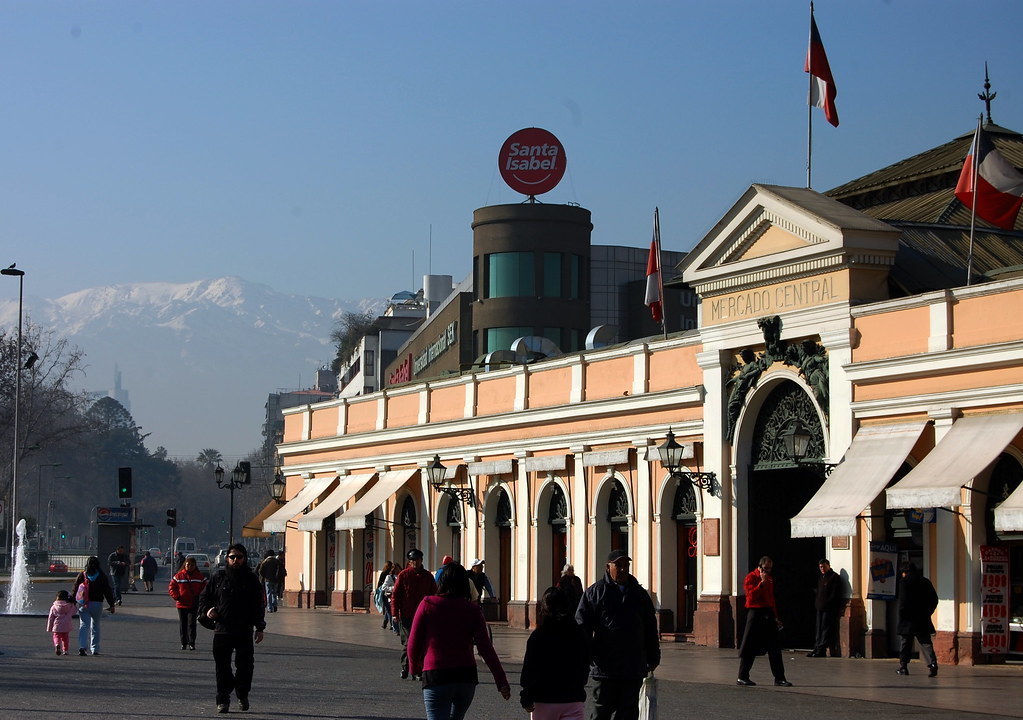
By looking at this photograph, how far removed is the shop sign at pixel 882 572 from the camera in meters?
25.8

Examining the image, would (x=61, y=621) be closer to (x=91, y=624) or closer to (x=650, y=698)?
(x=91, y=624)

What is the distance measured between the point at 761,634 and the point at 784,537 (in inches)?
322

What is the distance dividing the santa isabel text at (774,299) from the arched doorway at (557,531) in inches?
293

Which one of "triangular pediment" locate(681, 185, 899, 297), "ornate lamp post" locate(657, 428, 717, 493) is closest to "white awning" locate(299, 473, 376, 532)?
"ornate lamp post" locate(657, 428, 717, 493)

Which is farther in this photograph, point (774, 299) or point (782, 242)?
point (774, 299)

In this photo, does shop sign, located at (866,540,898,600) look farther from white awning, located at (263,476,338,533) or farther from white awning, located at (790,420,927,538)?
white awning, located at (263,476,338,533)

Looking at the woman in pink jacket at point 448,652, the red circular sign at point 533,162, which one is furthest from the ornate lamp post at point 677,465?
the red circular sign at point 533,162

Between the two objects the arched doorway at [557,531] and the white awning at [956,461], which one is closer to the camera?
the white awning at [956,461]

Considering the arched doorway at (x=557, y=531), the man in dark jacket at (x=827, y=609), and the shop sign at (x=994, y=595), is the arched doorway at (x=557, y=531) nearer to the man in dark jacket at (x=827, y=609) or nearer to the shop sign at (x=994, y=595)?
the man in dark jacket at (x=827, y=609)

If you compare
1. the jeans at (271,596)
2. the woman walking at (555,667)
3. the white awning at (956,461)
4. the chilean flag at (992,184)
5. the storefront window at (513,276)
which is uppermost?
the storefront window at (513,276)

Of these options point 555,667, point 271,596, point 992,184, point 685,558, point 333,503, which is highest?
point 992,184

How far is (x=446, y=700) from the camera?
12.0 metres

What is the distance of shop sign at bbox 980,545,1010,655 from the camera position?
944 inches

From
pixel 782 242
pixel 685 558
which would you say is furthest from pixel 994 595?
pixel 685 558
